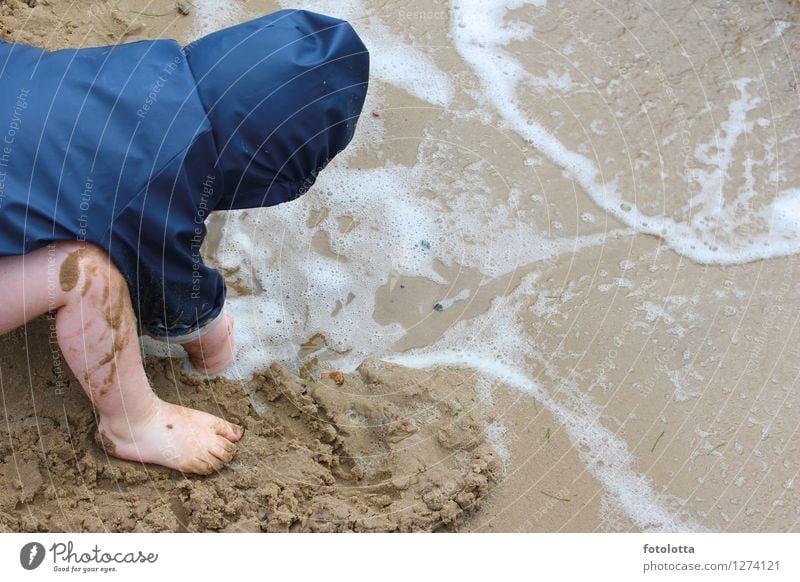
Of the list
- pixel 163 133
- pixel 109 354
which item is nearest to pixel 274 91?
pixel 163 133

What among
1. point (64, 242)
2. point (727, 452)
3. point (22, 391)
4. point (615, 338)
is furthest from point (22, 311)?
point (727, 452)

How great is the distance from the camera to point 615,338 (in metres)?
2.50

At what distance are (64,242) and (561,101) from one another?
1.71 meters

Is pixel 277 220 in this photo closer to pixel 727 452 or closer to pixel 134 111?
pixel 134 111

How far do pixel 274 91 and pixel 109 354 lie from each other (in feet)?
2.21

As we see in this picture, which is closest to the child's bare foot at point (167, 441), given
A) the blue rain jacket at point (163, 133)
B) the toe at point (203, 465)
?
the toe at point (203, 465)

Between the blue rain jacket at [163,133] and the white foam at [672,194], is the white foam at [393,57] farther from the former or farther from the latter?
the blue rain jacket at [163,133]

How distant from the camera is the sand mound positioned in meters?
2.04

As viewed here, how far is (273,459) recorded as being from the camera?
85.7 inches

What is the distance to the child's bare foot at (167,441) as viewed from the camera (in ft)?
6.89
